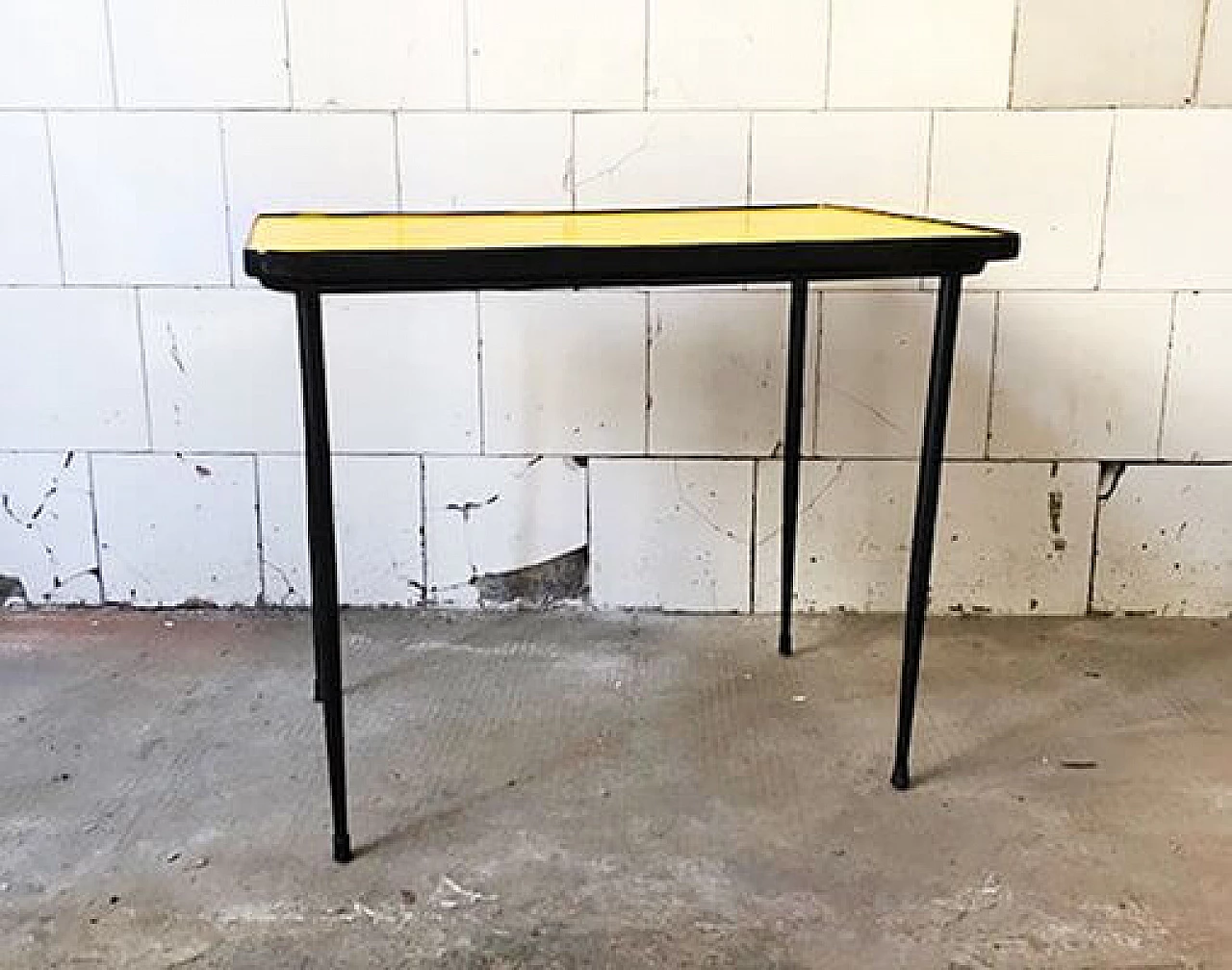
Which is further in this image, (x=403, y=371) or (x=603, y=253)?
(x=403, y=371)

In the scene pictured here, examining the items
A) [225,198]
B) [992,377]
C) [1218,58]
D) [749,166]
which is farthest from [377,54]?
[1218,58]

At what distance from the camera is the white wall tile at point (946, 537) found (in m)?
2.65

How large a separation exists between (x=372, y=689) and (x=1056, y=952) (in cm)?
127

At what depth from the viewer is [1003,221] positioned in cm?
254

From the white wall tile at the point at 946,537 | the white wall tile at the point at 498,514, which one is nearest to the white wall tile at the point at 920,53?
the white wall tile at the point at 946,537

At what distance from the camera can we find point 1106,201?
2.52 m

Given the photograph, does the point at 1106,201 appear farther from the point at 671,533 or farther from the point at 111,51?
the point at 111,51

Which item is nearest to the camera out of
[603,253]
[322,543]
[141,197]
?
[603,253]

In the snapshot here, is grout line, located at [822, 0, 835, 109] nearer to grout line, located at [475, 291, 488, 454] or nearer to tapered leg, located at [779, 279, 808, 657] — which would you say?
tapered leg, located at [779, 279, 808, 657]

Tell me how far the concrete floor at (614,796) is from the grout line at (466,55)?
1052 mm

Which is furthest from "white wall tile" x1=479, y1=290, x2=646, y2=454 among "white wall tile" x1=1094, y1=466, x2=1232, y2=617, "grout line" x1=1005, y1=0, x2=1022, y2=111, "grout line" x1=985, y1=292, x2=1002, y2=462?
"white wall tile" x1=1094, y1=466, x2=1232, y2=617

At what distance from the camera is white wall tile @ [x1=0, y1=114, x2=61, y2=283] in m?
2.53

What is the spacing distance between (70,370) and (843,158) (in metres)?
1.61

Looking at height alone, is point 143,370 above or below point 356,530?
above
